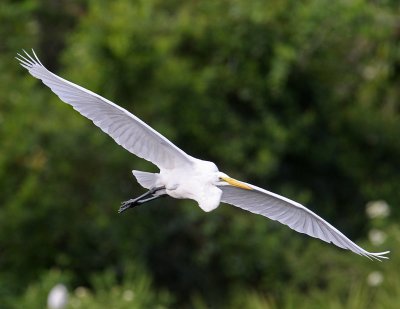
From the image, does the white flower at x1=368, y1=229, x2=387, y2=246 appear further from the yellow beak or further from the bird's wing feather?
the yellow beak

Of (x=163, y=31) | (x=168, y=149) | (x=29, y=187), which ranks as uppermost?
(x=163, y=31)

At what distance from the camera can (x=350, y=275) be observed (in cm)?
1112

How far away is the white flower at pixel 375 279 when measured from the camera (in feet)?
33.1

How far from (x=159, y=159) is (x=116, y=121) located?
1.04ft

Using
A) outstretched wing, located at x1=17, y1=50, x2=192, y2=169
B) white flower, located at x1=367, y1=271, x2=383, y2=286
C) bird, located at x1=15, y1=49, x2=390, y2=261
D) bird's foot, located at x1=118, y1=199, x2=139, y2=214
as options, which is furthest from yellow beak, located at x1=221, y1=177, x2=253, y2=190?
white flower, located at x1=367, y1=271, x2=383, y2=286

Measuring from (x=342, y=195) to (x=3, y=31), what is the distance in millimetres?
3942

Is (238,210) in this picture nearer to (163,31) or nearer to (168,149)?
(163,31)

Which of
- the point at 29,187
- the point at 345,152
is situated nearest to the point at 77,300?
the point at 29,187

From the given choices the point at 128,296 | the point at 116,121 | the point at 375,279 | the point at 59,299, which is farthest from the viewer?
the point at 375,279

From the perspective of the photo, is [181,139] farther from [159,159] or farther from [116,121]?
[116,121]

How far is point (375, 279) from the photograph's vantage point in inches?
398

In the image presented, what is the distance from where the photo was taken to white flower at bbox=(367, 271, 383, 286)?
10.1 meters

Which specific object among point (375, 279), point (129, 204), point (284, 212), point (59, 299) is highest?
point (375, 279)

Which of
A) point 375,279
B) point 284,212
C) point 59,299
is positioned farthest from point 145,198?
point 375,279
